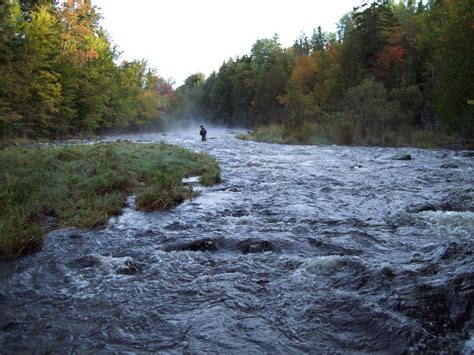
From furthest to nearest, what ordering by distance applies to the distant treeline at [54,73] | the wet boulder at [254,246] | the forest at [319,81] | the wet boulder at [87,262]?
the forest at [319,81], the distant treeline at [54,73], the wet boulder at [254,246], the wet boulder at [87,262]

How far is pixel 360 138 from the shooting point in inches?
1145

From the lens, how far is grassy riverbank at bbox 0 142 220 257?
24.7 feet

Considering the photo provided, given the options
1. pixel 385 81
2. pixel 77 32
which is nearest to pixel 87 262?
pixel 77 32

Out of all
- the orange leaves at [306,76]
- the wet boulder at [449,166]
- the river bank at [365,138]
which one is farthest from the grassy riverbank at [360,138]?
the orange leaves at [306,76]

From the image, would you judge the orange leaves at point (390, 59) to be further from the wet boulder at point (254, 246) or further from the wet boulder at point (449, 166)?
the wet boulder at point (254, 246)

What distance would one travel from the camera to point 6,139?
25.9m

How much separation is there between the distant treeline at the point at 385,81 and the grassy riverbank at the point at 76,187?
51.8ft

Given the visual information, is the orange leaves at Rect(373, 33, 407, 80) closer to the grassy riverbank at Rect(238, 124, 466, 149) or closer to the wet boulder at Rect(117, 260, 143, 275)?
the grassy riverbank at Rect(238, 124, 466, 149)

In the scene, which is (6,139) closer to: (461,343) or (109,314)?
(109,314)

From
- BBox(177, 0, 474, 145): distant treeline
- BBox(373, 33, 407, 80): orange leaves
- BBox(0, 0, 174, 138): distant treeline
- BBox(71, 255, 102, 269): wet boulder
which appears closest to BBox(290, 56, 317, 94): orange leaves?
BBox(177, 0, 474, 145): distant treeline

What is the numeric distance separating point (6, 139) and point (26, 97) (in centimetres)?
339

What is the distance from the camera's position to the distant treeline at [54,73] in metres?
24.8

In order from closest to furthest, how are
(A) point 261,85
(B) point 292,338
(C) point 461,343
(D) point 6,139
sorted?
(C) point 461,343 < (B) point 292,338 < (D) point 6,139 < (A) point 261,85

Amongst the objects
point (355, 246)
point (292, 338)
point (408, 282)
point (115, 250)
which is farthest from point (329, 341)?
point (115, 250)
